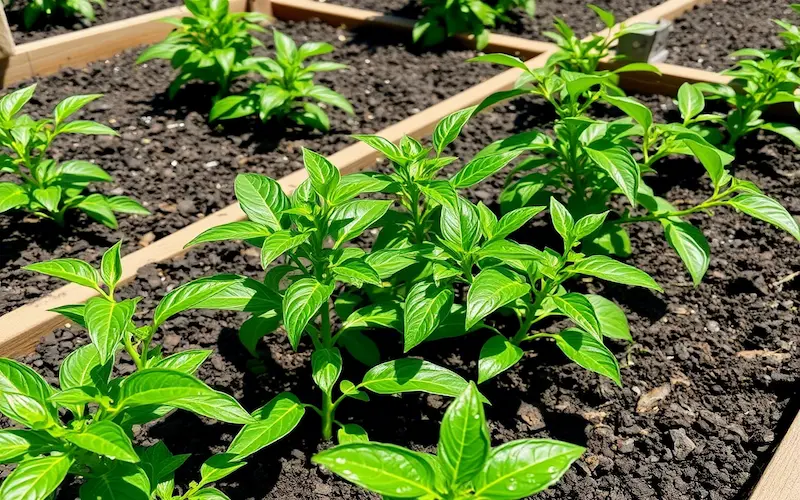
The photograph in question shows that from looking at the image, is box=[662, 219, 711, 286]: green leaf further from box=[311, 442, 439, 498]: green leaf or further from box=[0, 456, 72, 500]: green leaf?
box=[0, 456, 72, 500]: green leaf

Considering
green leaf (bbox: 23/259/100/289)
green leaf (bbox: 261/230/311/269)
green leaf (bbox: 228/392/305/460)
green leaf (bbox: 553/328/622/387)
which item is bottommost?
green leaf (bbox: 228/392/305/460)

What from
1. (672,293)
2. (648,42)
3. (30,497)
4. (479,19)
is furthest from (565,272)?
(479,19)

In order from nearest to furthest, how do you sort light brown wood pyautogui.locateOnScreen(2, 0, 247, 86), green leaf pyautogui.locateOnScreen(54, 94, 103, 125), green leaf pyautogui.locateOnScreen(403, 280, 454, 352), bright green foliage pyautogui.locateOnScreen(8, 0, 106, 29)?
green leaf pyautogui.locateOnScreen(403, 280, 454, 352)
green leaf pyautogui.locateOnScreen(54, 94, 103, 125)
light brown wood pyautogui.locateOnScreen(2, 0, 247, 86)
bright green foliage pyautogui.locateOnScreen(8, 0, 106, 29)

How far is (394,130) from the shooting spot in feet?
12.5

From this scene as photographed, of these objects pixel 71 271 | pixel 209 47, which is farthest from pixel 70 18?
pixel 71 271

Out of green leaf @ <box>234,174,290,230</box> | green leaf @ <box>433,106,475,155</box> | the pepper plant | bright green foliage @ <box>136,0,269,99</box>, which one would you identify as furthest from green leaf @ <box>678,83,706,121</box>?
bright green foliage @ <box>136,0,269,99</box>

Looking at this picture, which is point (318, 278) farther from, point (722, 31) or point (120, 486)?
point (722, 31)

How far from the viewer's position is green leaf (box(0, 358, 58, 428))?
5.30ft

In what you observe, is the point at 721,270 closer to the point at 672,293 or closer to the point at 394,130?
the point at 672,293

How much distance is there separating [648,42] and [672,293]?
83.1 inches

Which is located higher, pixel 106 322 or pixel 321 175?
pixel 321 175

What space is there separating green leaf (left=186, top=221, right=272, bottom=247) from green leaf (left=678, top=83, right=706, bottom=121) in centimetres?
187

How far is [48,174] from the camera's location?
3113mm

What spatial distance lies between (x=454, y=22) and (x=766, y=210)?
3.18 meters
